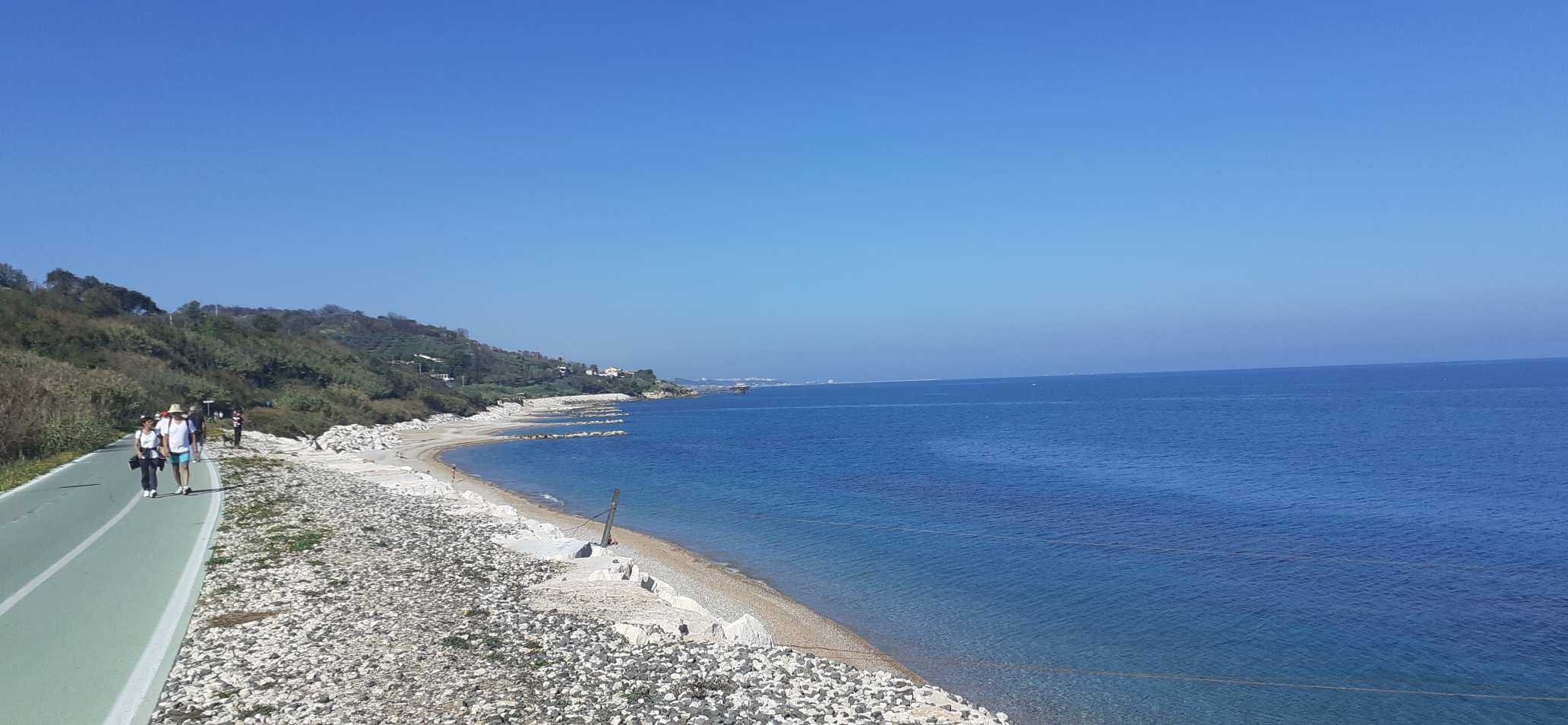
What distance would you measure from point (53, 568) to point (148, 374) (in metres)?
41.9

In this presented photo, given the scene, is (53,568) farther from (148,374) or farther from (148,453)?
(148,374)

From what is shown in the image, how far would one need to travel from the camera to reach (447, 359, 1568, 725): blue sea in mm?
14016

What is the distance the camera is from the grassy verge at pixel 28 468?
22.1m

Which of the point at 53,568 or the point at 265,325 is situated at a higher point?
the point at 265,325

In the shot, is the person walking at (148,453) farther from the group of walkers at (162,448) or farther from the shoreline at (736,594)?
the shoreline at (736,594)

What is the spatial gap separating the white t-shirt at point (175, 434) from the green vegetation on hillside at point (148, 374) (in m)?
10.2

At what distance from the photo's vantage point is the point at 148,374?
153 feet

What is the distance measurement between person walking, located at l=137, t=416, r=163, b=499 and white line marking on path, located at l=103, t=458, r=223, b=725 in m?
6.06

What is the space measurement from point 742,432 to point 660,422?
22402mm

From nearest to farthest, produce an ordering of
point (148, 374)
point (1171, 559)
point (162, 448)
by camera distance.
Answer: point (162, 448) → point (1171, 559) → point (148, 374)

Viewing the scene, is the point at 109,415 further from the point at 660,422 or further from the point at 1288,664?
the point at 660,422

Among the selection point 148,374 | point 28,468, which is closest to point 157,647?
point 28,468

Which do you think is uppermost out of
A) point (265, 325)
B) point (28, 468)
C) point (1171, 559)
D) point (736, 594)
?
point (265, 325)

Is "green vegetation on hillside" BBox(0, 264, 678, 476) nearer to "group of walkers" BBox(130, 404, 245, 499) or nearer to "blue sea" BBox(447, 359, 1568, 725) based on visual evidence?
"group of walkers" BBox(130, 404, 245, 499)
